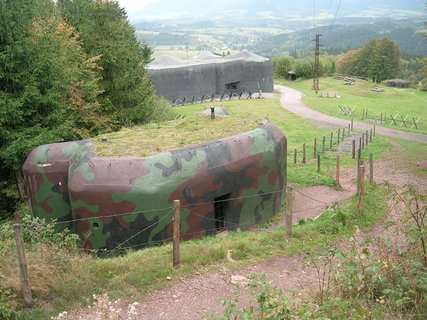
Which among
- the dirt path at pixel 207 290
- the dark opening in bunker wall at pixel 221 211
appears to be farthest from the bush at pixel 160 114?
the dirt path at pixel 207 290

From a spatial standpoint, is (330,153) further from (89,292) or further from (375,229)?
(89,292)

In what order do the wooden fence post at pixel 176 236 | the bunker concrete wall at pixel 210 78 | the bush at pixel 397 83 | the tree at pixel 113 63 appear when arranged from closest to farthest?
the wooden fence post at pixel 176 236
the tree at pixel 113 63
the bunker concrete wall at pixel 210 78
the bush at pixel 397 83

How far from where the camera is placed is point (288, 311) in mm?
5371

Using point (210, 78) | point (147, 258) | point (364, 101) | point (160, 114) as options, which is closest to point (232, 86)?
point (210, 78)

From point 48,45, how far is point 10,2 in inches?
67.6

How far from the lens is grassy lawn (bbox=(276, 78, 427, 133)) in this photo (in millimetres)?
39250

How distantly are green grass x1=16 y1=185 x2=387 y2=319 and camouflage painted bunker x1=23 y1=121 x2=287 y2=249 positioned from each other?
114 centimetres

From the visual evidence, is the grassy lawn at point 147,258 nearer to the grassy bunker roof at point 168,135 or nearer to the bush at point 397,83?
the grassy bunker roof at point 168,135

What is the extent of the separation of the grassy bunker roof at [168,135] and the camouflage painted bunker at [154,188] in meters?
0.46

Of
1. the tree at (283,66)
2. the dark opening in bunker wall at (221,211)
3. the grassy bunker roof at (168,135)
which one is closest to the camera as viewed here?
the grassy bunker roof at (168,135)

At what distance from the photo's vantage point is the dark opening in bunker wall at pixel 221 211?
12.9m

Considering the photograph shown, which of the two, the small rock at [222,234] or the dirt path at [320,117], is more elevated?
the small rock at [222,234]

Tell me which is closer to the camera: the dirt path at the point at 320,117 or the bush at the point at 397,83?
the dirt path at the point at 320,117

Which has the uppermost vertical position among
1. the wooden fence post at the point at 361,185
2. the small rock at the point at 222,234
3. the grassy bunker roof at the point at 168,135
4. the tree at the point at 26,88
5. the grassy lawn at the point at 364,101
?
the tree at the point at 26,88
